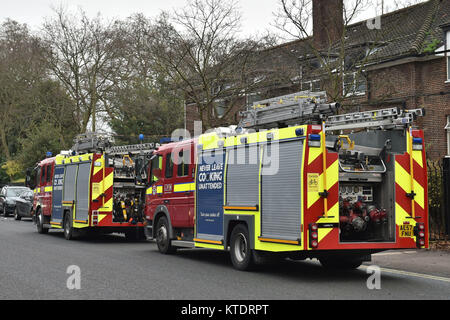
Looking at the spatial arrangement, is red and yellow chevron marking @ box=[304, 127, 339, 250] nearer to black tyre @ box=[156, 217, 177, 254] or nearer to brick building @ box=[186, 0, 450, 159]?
black tyre @ box=[156, 217, 177, 254]

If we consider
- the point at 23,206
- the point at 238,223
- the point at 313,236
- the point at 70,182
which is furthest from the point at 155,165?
the point at 23,206

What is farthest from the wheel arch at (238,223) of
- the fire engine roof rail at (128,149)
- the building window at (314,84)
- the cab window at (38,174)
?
the cab window at (38,174)

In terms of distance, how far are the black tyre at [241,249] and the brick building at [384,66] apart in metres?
8.11

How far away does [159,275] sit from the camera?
1120cm

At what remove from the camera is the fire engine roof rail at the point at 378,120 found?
10719 mm

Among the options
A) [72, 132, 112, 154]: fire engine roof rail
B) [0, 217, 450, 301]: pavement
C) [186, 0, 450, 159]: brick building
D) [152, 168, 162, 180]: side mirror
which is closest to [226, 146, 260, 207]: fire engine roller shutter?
[0, 217, 450, 301]: pavement

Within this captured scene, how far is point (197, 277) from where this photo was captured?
11.0 meters

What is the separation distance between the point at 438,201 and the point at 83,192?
9.61 m

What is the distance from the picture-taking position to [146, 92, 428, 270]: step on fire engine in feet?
33.4

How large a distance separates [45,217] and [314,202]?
14.2 m

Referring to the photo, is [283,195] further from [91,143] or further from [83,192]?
[91,143]
